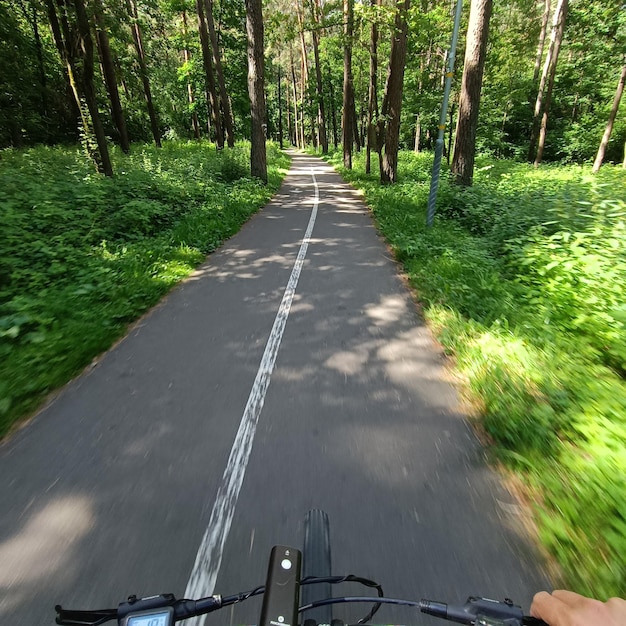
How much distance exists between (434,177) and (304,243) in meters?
3.54

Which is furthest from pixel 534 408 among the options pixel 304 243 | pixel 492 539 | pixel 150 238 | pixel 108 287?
pixel 150 238

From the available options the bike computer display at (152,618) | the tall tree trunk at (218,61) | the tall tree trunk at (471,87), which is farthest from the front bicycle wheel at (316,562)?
the tall tree trunk at (218,61)

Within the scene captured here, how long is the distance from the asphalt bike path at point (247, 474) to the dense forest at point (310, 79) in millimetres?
9528

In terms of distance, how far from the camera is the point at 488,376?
382cm

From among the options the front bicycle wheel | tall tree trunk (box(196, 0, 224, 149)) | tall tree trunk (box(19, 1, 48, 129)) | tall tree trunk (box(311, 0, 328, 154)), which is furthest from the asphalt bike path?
tall tree trunk (box(19, 1, 48, 129))

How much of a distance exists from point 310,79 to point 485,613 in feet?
153

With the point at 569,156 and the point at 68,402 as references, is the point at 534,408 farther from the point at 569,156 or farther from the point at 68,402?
the point at 569,156

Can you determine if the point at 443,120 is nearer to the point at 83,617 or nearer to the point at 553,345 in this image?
the point at 553,345

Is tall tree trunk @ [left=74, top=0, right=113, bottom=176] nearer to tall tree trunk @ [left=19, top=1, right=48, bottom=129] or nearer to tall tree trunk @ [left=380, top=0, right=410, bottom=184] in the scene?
tall tree trunk @ [left=380, top=0, right=410, bottom=184]

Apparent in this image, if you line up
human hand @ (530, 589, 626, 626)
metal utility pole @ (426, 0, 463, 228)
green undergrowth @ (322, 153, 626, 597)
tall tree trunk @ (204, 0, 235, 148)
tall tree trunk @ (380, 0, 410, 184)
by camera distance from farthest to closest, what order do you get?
tall tree trunk @ (204, 0, 235, 148) < tall tree trunk @ (380, 0, 410, 184) < metal utility pole @ (426, 0, 463, 228) < green undergrowth @ (322, 153, 626, 597) < human hand @ (530, 589, 626, 626)

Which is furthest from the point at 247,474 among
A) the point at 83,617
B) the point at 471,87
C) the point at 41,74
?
the point at 41,74

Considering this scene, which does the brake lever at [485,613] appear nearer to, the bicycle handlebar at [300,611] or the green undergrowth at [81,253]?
the bicycle handlebar at [300,611]

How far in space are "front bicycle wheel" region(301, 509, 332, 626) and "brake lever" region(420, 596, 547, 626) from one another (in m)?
0.53

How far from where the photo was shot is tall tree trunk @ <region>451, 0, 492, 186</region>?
9773 mm
